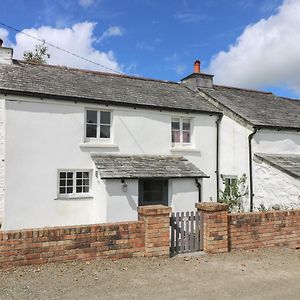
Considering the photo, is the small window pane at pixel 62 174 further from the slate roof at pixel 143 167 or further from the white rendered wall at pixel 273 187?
the white rendered wall at pixel 273 187

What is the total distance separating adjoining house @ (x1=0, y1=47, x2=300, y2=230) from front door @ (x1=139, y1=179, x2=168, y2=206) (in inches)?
1.5

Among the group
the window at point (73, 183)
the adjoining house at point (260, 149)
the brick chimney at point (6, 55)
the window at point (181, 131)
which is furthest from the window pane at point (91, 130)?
the adjoining house at point (260, 149)

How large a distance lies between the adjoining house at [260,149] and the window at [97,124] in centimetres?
533

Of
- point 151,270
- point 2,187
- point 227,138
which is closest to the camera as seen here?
point 151,270

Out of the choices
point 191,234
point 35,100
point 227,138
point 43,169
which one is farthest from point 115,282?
point 227,138

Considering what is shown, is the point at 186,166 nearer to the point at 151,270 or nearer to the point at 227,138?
the point at 227,138

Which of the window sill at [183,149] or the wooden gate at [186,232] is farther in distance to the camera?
the window sill at [183,149]

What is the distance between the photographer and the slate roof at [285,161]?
13.1 m

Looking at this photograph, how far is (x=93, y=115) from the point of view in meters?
13.5

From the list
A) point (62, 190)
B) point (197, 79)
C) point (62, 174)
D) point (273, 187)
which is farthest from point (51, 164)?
point (197, 79)

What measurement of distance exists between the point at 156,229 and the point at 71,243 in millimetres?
1783

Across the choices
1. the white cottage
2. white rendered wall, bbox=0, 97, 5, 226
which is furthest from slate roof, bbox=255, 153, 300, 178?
white rendered wall, bbox=0, 97, 5, 226

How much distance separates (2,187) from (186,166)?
22.4ft

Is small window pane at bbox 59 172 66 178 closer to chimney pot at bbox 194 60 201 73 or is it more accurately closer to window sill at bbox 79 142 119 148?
window sill at bbox 79 142 119 148
